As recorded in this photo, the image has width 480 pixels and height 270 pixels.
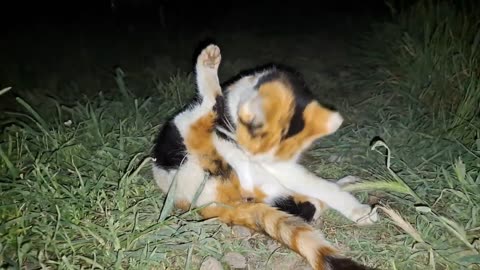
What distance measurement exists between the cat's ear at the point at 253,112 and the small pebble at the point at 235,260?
0.64 metres

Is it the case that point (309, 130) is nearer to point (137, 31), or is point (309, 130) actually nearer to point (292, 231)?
point (292, 231)

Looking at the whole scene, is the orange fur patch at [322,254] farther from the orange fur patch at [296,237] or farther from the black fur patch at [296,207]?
the black fur patch at [296,207]

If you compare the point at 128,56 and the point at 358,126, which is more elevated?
the point at 128,56

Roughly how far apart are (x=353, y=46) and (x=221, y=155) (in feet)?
10.9

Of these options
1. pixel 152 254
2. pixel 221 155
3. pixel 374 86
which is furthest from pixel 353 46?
pixel 152 254

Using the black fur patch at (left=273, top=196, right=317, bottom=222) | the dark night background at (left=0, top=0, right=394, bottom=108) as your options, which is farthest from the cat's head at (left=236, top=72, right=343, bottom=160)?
the dark night background at (left=0, top=0, right=394, bottom=108)

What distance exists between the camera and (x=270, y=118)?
232 centimetres

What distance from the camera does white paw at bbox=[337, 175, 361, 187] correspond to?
9.12ft

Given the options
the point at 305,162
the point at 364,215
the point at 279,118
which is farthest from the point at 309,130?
the point at 305,162

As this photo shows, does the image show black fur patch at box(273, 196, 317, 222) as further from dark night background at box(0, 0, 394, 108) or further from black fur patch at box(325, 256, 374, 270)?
dark night background at box(0, 0, 394, 108)

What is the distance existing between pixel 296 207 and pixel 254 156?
34 cm

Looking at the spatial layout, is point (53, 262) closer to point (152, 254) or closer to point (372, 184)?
point (152, 254)

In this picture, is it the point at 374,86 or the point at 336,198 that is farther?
the point at 374,86

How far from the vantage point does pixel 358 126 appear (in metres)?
3.59
